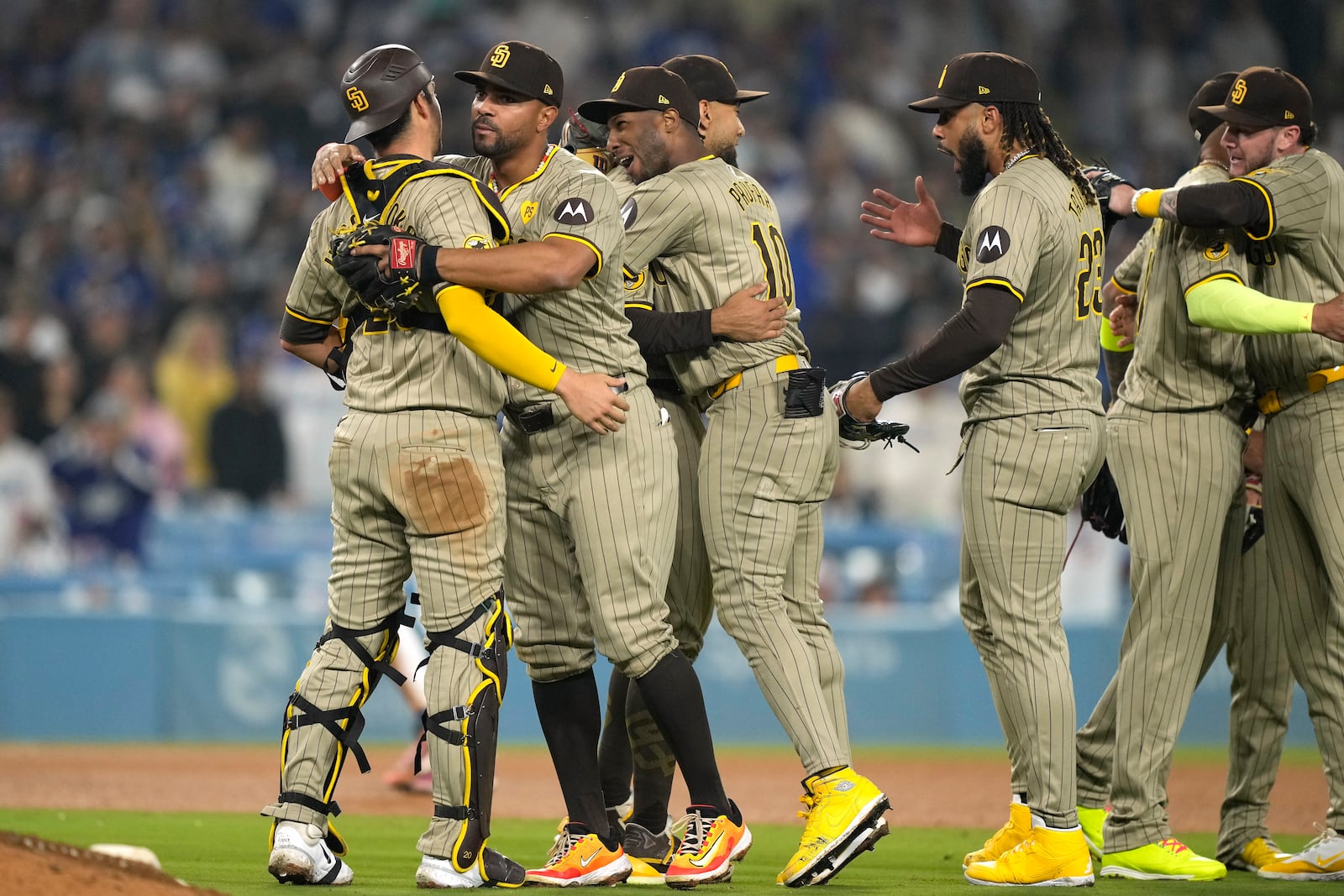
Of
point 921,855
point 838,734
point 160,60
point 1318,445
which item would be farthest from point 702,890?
point 160,60

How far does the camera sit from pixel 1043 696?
4.85 m

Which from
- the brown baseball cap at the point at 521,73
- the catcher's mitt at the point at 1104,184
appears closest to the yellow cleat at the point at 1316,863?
the catcher's mitt at the point at 1104,184

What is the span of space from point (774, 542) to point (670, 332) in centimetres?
76

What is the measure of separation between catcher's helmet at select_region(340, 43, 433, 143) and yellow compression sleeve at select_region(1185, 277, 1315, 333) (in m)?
2.58

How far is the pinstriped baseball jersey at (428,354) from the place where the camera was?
459 cm

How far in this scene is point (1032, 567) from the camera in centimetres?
493

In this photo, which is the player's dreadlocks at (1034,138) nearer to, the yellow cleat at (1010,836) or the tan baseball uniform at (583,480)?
the tan baseball uniform at (583,480)

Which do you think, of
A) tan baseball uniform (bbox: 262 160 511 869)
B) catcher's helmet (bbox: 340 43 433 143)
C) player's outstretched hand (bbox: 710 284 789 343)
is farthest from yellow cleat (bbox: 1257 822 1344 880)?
catcher's helmet (bbox: 340 43 433 143)

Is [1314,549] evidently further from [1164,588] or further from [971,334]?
[971,334]

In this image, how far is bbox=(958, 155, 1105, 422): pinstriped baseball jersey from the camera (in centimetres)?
489

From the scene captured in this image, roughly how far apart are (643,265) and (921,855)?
2502mm

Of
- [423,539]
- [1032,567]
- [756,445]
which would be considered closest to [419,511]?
[423,539]

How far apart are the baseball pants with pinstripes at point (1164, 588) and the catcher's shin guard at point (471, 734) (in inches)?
83.6

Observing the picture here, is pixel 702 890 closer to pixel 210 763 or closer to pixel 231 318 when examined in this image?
pixel 210 763
